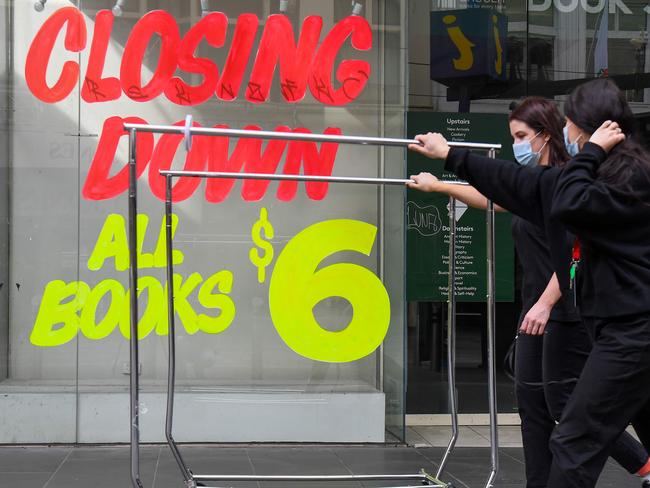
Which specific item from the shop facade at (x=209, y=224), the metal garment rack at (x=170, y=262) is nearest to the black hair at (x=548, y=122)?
the metal garment rack at (x=170, y=262)

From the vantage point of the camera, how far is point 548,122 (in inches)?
161

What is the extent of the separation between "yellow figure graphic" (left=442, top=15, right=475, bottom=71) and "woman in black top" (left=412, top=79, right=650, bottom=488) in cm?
376

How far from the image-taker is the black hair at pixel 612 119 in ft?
10.6

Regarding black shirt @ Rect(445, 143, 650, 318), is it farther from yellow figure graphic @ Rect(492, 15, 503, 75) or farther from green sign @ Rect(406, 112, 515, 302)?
yellow figure graphic @ Rect(492, 15, 503, 75)

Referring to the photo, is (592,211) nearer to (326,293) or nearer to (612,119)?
(612,119)

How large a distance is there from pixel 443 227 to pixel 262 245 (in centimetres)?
135

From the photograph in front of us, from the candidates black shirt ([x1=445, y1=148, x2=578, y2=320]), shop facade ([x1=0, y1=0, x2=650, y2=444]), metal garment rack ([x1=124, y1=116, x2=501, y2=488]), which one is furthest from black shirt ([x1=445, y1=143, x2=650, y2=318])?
shop facade ([x1=0, y1=0, x2=650, y2=444])

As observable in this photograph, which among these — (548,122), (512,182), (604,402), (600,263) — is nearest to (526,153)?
(548,122)

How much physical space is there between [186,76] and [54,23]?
89cm

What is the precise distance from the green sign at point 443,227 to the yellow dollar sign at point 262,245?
1.07 meters

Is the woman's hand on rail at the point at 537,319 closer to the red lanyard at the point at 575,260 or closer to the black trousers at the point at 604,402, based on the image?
the red lanyard at the point at 575,260

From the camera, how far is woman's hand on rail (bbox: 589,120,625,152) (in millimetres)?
3244

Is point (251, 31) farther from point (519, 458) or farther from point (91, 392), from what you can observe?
point (519, 458)

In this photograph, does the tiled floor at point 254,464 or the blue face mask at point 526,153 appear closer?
the blue face mask at point 526,153
